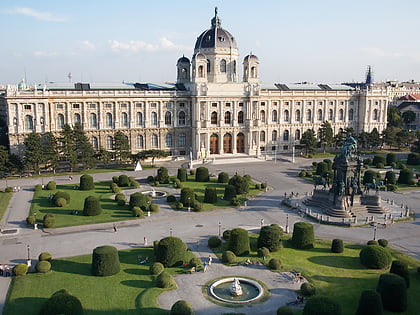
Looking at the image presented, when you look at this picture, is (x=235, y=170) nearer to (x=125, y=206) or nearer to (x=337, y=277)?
(x=125, y=206)

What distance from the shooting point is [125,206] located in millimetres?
54656

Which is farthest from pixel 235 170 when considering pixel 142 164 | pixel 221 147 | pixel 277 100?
pixel 277 100

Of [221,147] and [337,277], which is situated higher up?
[221,147]

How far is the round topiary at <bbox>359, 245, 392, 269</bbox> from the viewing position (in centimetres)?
3539

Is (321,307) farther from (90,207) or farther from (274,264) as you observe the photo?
(90,207)

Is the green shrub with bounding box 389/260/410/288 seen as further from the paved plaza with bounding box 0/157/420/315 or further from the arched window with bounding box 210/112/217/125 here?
the arched window with bounding box 210/112/217/125

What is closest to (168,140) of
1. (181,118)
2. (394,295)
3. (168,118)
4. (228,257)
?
(168,118)

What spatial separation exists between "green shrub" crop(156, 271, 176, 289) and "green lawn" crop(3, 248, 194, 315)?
39 cm

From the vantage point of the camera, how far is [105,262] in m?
33.9

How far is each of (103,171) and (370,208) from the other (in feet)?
149

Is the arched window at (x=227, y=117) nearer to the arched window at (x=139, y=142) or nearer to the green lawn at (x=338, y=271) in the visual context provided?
the arched window at (x=139, y=142)

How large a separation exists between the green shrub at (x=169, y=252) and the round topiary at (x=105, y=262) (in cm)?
371

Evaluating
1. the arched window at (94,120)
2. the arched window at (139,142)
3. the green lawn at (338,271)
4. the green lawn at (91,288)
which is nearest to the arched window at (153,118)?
the arched window at (139,142)

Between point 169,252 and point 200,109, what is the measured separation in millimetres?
54933
